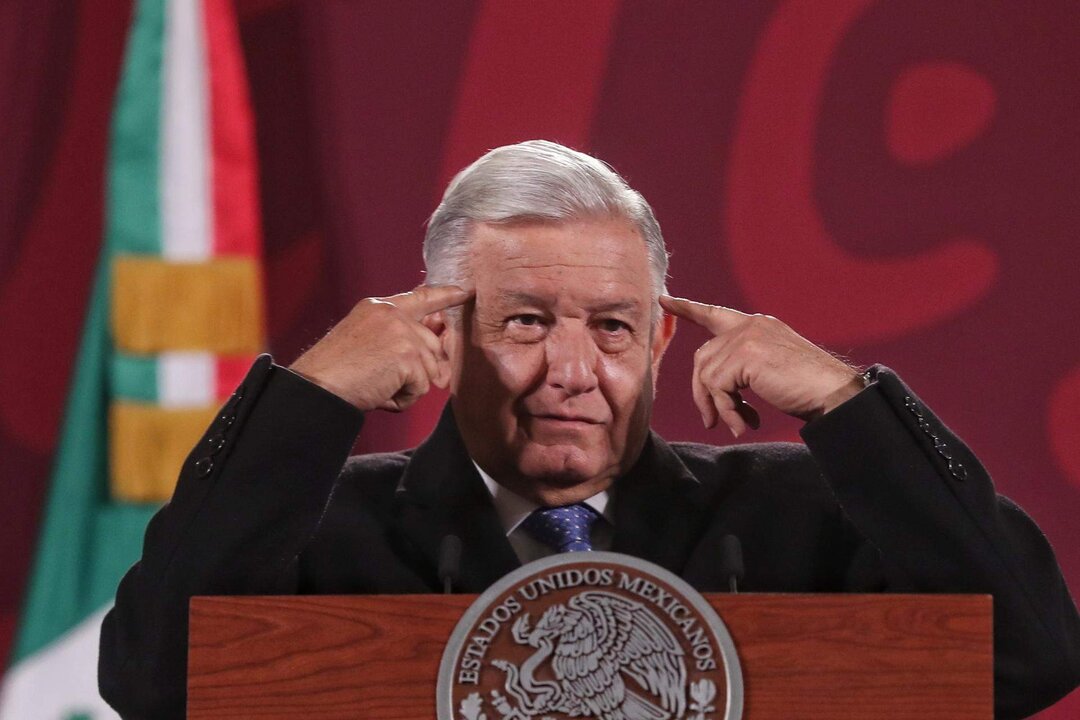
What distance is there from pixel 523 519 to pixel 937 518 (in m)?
0.54

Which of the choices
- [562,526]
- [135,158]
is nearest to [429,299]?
[562,526]

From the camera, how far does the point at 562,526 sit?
1.78 m

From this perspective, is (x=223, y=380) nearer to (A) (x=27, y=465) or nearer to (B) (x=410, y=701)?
(A) (x=27, y=465)

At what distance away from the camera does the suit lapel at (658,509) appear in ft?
5.85

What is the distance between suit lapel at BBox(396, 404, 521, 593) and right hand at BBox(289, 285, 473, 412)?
158 mm

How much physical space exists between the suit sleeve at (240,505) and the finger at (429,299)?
0.21 m

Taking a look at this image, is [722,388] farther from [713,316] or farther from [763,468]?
[763,468]

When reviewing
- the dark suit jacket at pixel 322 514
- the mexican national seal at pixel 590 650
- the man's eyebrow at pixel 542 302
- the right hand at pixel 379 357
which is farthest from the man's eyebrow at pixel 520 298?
the mexican national seal at pixel 590 650

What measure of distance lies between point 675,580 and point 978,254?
171cm

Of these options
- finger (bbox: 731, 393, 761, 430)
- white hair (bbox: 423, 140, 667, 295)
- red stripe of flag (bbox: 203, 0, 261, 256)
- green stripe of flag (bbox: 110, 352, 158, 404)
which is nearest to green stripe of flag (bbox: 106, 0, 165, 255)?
red stripe of flag (bbox: 203, 0, 261, 256)

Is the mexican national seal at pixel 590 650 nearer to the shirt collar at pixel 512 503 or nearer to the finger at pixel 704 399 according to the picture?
the finger at pixel 704 399

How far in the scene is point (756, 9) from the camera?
2.81m

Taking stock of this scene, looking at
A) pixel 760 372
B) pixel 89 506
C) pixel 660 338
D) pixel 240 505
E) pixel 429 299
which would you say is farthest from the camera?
pixel 89 506

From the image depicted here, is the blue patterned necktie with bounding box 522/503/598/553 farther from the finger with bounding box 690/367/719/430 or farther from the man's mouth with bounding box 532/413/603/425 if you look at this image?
the finger with bounding box 690/367/719/430
